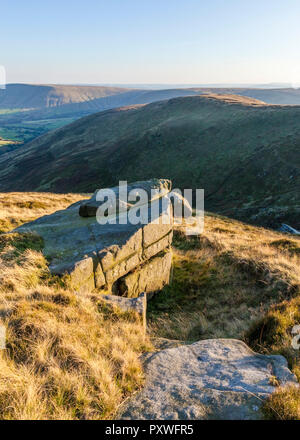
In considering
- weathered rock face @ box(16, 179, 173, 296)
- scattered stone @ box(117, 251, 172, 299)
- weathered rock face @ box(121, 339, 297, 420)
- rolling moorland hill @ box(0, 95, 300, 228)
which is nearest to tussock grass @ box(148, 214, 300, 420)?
weathered rock face @ box(121, 339, 297, 420)

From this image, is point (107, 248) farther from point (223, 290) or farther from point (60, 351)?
point (223, 290)

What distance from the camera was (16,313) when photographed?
16.0 ft

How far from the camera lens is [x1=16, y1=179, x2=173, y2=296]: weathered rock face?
23.7 feet

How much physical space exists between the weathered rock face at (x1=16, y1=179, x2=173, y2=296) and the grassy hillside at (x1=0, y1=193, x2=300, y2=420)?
0.55 m

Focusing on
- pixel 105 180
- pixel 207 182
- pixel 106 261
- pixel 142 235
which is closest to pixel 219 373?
pixel 106 261

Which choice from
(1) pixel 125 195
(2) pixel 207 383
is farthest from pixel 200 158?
(2) pixel 207 383

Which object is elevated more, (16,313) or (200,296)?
(16,313)

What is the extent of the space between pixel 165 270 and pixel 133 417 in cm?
686

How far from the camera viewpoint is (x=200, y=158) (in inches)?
2569

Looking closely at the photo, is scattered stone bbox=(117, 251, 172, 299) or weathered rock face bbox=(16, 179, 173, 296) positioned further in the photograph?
scattered stone bbox=(117, 251, 172, 299)

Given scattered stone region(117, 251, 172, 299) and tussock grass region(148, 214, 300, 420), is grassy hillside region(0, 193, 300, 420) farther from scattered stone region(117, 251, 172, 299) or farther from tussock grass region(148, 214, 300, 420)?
scattered stone region(117, 251, 172, 299)

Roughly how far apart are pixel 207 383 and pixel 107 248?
15.1 ft

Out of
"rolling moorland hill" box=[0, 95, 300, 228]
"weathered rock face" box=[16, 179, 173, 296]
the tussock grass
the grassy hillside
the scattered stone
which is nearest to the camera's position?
the grassy hillside
